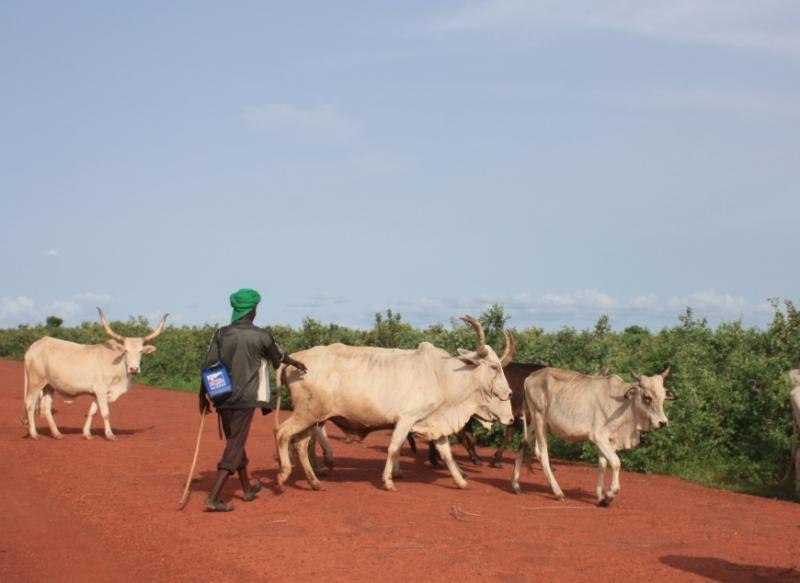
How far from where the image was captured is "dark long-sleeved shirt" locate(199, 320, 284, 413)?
32.2ft

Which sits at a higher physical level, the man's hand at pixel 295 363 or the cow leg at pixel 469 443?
the man's hand at pixel 295 363

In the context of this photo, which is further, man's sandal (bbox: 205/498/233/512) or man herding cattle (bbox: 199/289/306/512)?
man herding cattle (bbox: 199/289/306/512)

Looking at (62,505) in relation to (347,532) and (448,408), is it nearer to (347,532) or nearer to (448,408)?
(347,532)

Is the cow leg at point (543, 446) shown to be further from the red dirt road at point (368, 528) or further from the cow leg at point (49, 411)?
the cow leg at point (49, 411)

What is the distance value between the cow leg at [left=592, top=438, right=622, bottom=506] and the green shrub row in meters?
1.90

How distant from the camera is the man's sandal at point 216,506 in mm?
9578

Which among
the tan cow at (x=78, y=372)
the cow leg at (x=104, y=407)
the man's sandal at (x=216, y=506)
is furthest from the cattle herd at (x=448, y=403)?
the tan cow at (x=78, y=372)

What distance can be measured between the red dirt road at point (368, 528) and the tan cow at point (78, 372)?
1.81 meters

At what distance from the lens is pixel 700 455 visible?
586 inches

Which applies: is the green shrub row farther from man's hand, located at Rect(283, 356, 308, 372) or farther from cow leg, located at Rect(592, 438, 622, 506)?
man's hand, located at Rect(283, 356, 308, 372)

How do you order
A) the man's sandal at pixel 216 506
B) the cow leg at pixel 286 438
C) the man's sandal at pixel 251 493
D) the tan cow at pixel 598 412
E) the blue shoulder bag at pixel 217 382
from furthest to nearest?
the cow leg at pixel 286 438 < the tan cow at pixel 598 412 < the man's sandal at pixel 251 493 < the blue shoulder bag at pixel 217 382 < the man's sandal at pixel 216 506

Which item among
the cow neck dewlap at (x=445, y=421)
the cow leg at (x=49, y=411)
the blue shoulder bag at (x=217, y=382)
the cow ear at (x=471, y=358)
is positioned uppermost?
the cow ear at (x=471, y=358)

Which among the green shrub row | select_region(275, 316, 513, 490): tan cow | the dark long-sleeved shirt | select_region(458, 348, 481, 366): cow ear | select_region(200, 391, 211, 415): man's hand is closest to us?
the dark long-sleeved shirt

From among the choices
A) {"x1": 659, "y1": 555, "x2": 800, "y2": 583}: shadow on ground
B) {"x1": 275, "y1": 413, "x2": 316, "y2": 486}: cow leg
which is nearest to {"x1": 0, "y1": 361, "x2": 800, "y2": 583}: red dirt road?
{"x1": 659, "y1": 555, "x2": 800, "y2": 583}: shadow on ground
